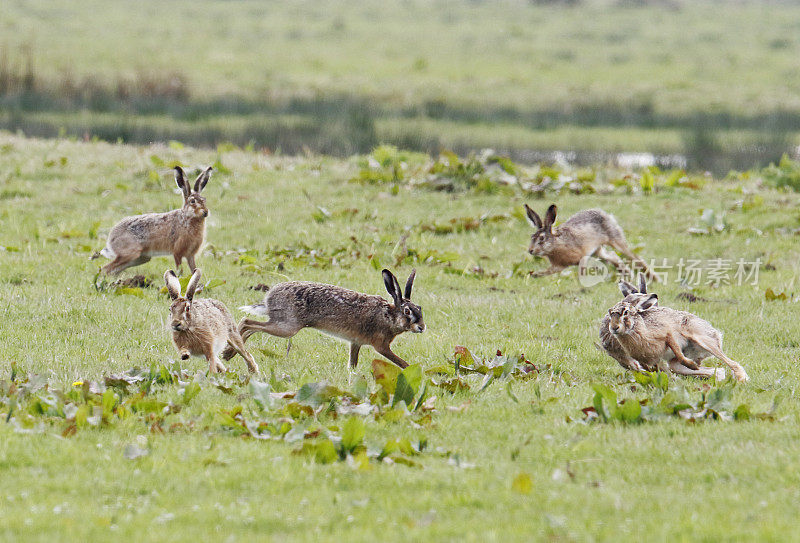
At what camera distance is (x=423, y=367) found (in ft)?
30.6

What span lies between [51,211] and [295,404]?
409 inches

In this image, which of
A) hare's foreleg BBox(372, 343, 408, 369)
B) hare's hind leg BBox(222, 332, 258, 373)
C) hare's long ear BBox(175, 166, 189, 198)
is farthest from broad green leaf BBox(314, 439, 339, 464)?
hare's long ear BBox(175, 166, 189, 198)

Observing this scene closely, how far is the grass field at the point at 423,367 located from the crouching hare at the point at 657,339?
0.28m

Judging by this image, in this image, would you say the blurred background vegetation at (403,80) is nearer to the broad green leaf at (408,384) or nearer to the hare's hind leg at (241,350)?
the hare's hind leg at (241,350)

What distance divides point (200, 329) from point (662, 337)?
407 centimetres

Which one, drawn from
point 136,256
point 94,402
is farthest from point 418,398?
point 136,256

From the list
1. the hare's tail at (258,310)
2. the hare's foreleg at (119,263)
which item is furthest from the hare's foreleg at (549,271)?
the hare's tail at (258,310)

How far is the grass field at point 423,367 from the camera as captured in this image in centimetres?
571

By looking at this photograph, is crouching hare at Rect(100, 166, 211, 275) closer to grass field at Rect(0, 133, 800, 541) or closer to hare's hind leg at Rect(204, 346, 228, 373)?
grass field at Rect(0, 133, 800, 541)

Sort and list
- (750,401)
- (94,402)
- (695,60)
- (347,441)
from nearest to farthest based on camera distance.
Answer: (347,441)
(94,402)
(750,401)
(695,60)

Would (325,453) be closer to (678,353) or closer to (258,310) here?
(258,310)

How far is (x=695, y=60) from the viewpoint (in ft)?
137

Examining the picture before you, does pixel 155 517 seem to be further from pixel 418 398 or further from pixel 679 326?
pixel 679 326

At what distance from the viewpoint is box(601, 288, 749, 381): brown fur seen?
358 inches
